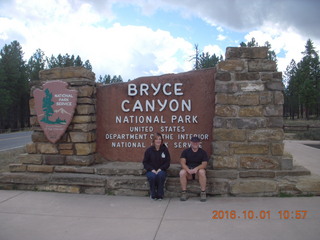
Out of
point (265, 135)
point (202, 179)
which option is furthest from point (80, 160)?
point (265, 135)

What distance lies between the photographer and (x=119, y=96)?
5.90 m

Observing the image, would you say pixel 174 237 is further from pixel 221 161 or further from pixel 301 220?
pixel 221 161

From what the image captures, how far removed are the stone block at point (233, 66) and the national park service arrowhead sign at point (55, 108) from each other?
2813 mm

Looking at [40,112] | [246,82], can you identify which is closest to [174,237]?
[246,82]

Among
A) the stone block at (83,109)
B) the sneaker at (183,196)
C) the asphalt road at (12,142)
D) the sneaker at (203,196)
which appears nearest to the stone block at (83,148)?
the stone block at (83,109)

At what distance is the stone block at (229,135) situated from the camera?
5.07 m

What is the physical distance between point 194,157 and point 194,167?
173 millimetres

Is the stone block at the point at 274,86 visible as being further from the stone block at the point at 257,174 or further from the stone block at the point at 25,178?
the stone block at the point at 25,178

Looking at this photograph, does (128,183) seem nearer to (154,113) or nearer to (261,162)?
(154,113)

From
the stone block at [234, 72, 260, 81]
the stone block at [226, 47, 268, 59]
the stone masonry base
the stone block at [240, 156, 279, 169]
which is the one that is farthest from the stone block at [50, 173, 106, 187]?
the stone block at [226, 47, 268, 59]

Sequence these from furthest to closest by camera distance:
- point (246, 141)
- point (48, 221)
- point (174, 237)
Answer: point (246, 141) < point (48, 221) < point (174, 237)

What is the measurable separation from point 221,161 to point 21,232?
3213 mm

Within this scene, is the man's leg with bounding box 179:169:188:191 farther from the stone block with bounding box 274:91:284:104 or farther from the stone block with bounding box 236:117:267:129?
the stone block with bounding box 274:91:284:104
